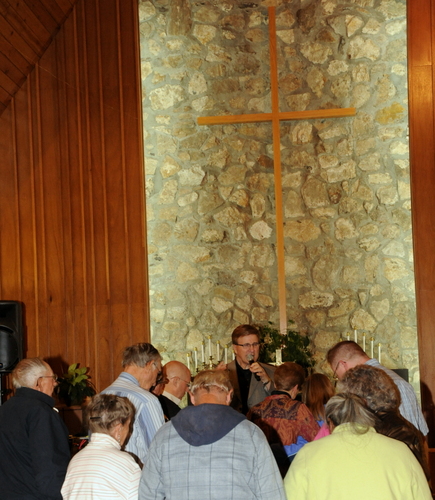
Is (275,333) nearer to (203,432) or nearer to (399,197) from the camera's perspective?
(399,197)

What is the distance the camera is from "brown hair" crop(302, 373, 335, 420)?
3771 mm

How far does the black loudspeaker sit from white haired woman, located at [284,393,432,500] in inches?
140

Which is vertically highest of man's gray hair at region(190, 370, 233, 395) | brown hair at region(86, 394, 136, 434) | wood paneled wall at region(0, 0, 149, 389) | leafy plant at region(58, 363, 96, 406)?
wood paneled wall at region(0, 0, 149, 389)

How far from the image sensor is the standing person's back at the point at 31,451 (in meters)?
3.06

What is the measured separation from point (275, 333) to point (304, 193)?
1.47 meters

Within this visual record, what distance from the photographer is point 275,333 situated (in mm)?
6105

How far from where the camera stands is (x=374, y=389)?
2.82m

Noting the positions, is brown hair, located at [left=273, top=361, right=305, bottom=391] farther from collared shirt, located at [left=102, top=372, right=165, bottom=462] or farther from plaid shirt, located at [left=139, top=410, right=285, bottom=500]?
plaid shirt, located at [left=139, top=410, right=285, bottom=500]

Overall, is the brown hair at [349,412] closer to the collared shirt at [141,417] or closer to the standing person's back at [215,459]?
the standing person's back at [215,459]

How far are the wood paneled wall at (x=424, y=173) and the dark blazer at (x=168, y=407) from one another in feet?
9.32

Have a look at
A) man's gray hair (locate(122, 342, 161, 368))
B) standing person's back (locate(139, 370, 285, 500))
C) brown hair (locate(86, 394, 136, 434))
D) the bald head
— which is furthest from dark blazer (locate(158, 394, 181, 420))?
standing person's back (locate(139, 370, 285, 500))

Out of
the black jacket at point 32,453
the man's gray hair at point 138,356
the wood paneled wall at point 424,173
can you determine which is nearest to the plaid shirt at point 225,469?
the black jacket at point 32,453

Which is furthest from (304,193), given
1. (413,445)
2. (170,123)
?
(413,445)

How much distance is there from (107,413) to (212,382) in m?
0.47
